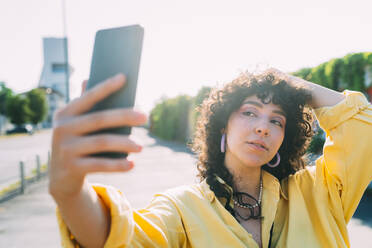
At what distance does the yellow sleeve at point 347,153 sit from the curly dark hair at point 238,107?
0.23m

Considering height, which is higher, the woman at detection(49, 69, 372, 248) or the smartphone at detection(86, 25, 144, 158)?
the smartphone at detection(86, 25, 144, 158)

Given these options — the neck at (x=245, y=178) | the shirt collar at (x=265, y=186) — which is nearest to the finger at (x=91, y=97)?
the shirt collar at (x=265, y=186)

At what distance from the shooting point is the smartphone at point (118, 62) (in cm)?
76

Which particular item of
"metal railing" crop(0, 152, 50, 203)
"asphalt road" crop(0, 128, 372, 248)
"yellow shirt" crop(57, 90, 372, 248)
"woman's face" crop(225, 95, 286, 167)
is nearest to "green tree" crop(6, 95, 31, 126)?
"metal railing" crop(0, 152, 50, 203)

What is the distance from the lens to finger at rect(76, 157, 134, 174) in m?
0.74

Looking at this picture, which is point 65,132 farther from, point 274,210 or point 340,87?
point 340,87

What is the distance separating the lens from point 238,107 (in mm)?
2074

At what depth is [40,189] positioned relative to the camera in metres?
9.24

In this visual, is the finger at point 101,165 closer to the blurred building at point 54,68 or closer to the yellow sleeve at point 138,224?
the yellow sleeve at point 138,224

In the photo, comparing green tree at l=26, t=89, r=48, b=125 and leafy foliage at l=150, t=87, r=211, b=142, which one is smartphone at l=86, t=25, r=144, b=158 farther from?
green tree at l=26, t=89, r=48, b=125

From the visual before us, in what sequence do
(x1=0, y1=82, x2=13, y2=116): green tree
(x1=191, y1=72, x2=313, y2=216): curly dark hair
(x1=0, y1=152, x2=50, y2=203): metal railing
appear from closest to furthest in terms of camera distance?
(x1=191, y1=72, x2=313, y2=216): curly dark hair → (x1=0, y1=152, x2=50, y2=203): metal railing → (x1=0, y1=82, x2=13, y2=116): green tree

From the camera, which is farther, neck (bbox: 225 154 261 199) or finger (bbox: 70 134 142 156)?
neck (bbox: 225 154 261 199)

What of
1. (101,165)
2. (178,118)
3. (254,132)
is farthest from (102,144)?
(178,118)

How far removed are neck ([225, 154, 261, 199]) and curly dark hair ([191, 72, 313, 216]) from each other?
0.04 m
